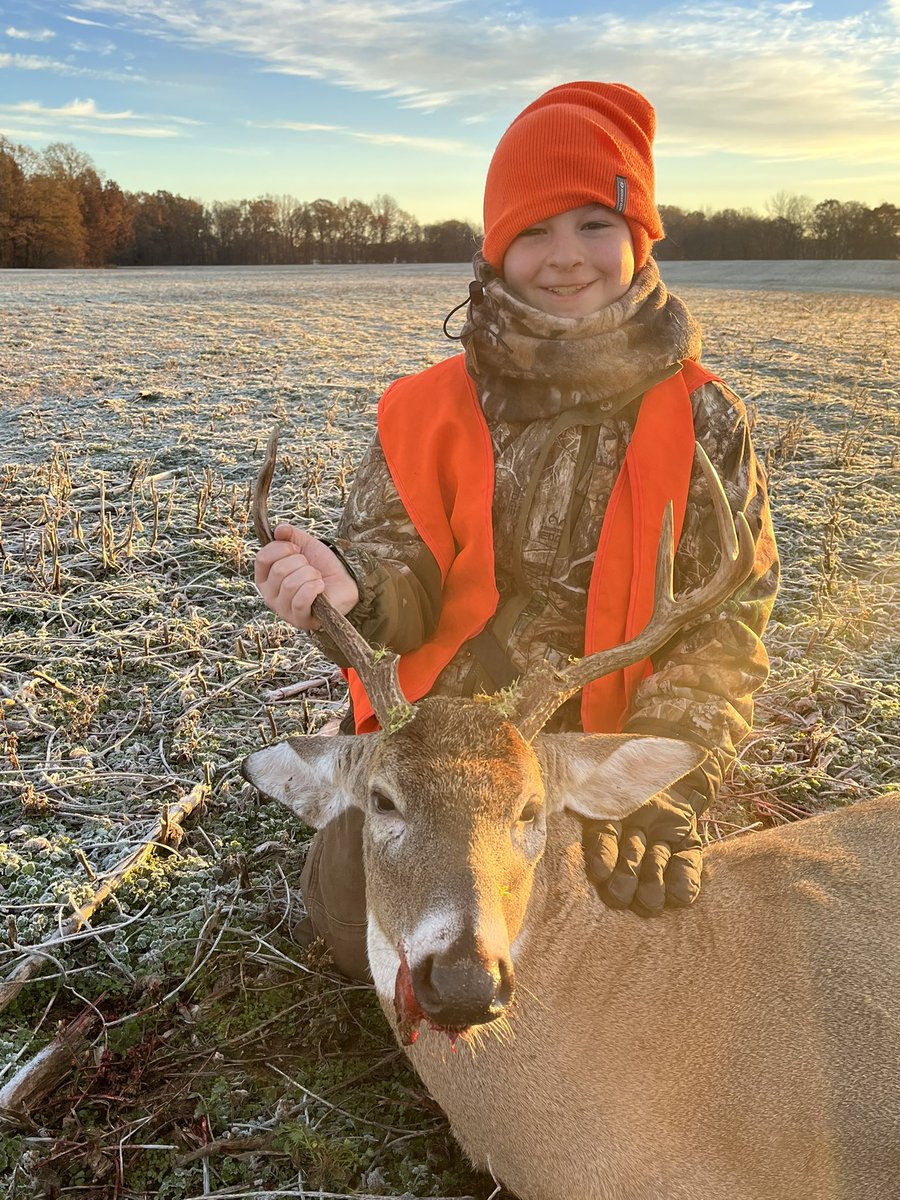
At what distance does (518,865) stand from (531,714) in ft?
1.24

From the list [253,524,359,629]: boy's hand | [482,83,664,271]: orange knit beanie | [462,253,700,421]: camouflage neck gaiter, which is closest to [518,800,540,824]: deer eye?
[253,524,359,629]: boy's hand

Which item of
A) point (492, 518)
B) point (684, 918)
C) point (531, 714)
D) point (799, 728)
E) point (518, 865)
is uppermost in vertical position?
point (492, 518)

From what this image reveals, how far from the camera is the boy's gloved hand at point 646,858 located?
104 inches

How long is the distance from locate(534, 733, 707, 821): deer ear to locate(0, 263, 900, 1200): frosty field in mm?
1025

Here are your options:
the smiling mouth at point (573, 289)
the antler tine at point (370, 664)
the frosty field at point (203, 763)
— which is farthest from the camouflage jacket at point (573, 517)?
the frosty field at point (203, 763)

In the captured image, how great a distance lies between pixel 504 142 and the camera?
3.54 metres

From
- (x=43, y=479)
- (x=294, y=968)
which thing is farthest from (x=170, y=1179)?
(x=43, y=479)

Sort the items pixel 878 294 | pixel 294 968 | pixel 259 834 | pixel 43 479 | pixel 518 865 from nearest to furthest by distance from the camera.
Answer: pixel 518 865 → pixel 294 968 → pixel 259 834 → pixel 43 479 → pixel 878 294

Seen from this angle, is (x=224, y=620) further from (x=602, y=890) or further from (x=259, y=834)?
(x=602, y=890)

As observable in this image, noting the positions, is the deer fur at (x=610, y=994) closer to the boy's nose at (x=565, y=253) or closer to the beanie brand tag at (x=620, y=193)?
the boy's nose at (x=565, y=253)

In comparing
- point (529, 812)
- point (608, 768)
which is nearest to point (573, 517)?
point (608, 768)

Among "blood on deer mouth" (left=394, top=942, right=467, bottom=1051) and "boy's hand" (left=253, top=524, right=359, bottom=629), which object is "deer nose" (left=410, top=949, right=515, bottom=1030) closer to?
"blood on deer mouth" (left=394, top=942, right=467, bottom=1051)

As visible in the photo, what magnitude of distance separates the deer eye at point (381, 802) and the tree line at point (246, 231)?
45.5 meters

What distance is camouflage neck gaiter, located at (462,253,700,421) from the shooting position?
3248mm
